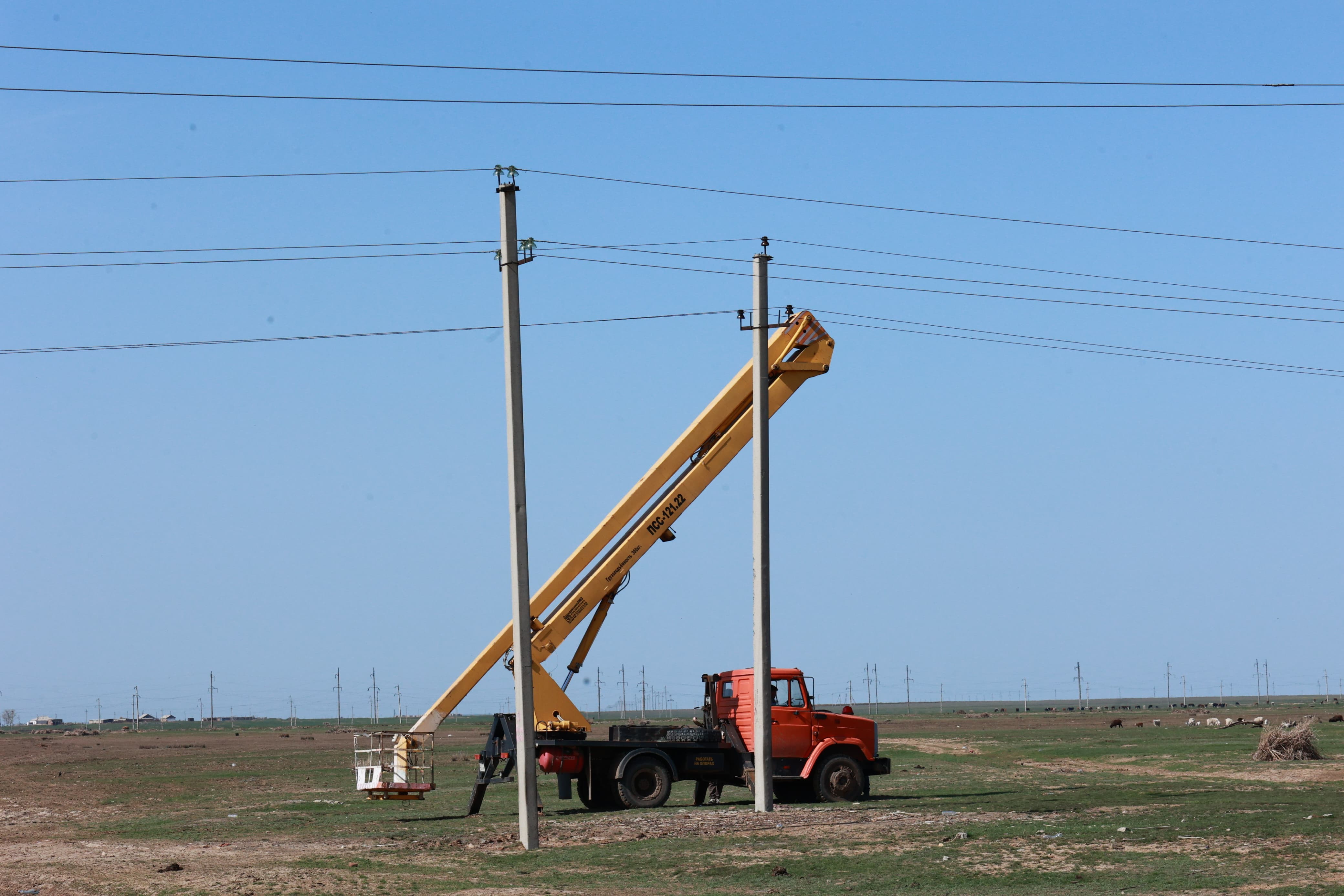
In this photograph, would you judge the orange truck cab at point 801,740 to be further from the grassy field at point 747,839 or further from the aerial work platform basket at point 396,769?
the aerial work platform basket at point 396,769

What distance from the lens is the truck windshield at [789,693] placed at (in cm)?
2861

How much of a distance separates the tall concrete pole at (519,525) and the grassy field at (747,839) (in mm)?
1012

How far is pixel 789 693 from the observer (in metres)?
28.7

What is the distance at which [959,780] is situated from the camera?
34.8 meters

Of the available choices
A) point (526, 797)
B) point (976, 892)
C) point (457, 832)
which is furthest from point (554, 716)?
point (976, 892)

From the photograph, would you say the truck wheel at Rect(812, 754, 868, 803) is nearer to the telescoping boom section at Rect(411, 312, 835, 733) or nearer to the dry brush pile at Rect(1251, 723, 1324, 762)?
the telescoping boom section at Rect(411, 312, 835, 733)

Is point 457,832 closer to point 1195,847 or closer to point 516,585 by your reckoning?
point 516,585

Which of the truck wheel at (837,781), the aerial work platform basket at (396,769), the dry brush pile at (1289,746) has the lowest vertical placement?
the dry brush pile at (1289,746)

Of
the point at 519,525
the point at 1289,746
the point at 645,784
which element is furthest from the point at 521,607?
the point at 1289,746

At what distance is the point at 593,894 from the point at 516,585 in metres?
5.72

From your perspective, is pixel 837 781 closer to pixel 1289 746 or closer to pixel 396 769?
pixel 396 769

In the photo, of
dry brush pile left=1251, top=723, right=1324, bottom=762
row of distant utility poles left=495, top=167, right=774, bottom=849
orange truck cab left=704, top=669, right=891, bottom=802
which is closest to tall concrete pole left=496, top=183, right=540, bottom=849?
row of distant utility poles left=495, top=167, right=774, bottom=849

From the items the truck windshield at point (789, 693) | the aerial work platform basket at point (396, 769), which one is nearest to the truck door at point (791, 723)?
the truck windshield at point (789, 693)

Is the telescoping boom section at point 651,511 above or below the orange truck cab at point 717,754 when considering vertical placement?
above
